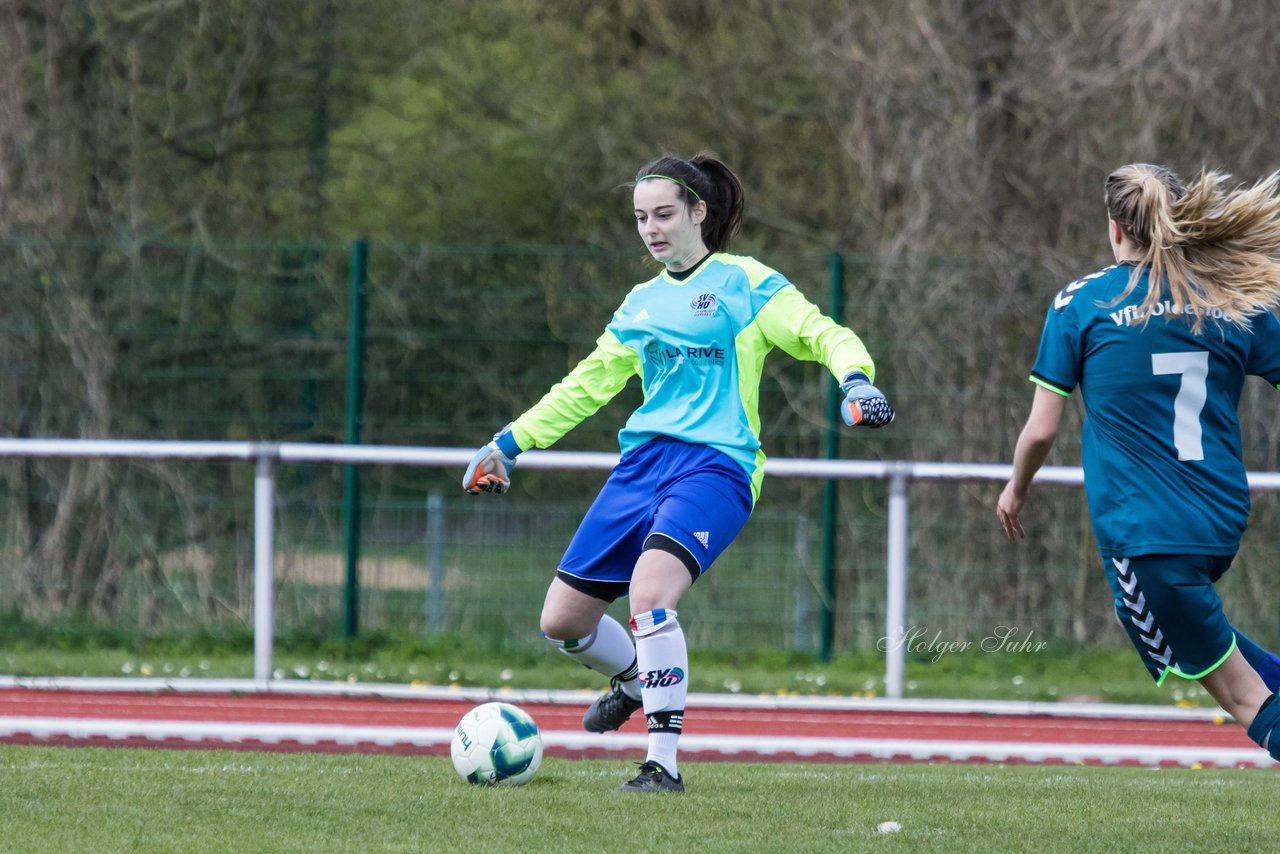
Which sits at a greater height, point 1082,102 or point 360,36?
point 360,36

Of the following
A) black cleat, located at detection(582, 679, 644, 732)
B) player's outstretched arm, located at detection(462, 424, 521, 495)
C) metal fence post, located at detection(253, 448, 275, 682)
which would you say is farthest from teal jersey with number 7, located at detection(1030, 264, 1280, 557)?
metal fence post, located at detection(253, 448, 275, 682)

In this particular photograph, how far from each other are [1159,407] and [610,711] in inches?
97.5

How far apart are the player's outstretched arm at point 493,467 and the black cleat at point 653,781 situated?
1.05m

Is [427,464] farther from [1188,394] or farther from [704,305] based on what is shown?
[1188,394]

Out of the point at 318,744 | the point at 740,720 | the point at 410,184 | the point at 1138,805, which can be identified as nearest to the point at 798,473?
the point at 740,720

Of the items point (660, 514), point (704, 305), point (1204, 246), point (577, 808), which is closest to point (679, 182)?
point (704, 305)

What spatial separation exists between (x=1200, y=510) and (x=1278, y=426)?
594 cm

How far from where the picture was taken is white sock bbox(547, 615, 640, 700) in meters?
5.94

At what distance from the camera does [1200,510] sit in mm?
4297

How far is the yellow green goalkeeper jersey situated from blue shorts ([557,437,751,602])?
5cm

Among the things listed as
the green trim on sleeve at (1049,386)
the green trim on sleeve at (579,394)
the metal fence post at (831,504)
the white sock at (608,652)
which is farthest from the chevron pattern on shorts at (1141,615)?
the metal fence post at (831,504)

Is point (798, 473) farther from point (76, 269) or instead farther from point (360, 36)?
point (360, 36)

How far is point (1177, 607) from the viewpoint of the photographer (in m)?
4.27

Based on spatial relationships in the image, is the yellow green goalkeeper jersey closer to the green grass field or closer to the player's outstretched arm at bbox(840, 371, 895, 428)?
the player's outstretched arm at bbox(840, 371, 895, 428)
